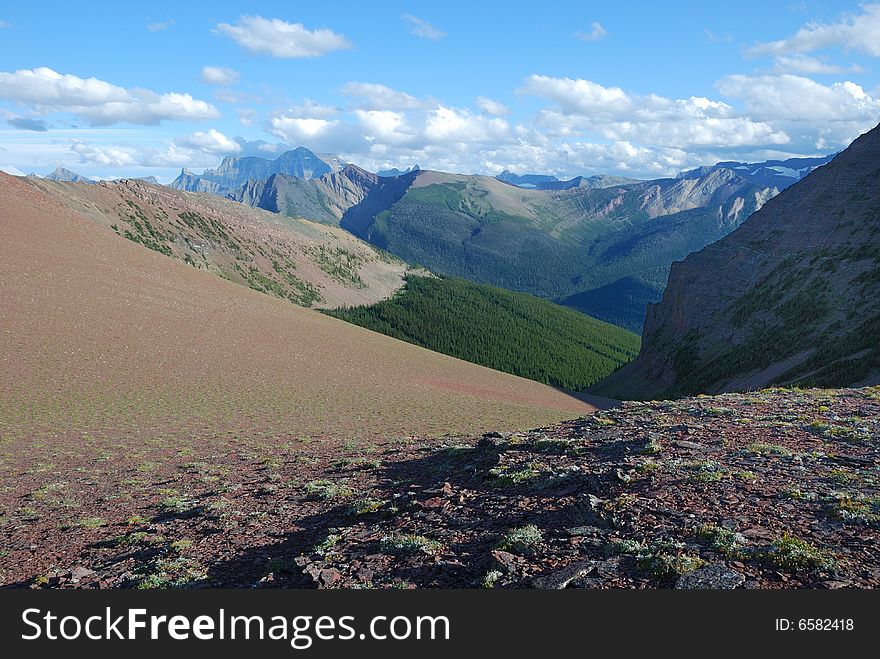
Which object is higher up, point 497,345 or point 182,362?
point 182,362

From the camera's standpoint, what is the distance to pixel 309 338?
2657 inches

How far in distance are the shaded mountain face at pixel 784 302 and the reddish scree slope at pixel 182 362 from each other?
20887mm

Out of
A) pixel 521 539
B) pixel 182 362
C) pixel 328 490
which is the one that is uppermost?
pixel 521 539

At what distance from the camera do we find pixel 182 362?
49.9 meters

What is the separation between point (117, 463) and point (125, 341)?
3281cm

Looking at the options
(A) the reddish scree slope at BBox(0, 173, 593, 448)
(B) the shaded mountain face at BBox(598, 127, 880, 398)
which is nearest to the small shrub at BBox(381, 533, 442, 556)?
(A) the reddish scree slope at BBox(0, 173, 593, 448)

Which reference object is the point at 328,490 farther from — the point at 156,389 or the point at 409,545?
the point at 156,389

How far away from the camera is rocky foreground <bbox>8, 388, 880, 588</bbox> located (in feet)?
29.0

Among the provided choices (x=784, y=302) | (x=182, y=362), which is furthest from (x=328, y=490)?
(x=784, y=302)

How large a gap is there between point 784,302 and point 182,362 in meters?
70.9

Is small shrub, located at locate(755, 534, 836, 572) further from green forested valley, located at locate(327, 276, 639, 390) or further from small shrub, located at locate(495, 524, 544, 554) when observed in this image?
green forested valley, located at locate(327, 276, 639, 390)

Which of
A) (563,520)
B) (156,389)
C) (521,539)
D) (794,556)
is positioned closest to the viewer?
(794,556)

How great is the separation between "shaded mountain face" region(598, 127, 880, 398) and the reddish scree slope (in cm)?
2089

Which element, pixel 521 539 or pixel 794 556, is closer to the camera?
pixel 794 556
